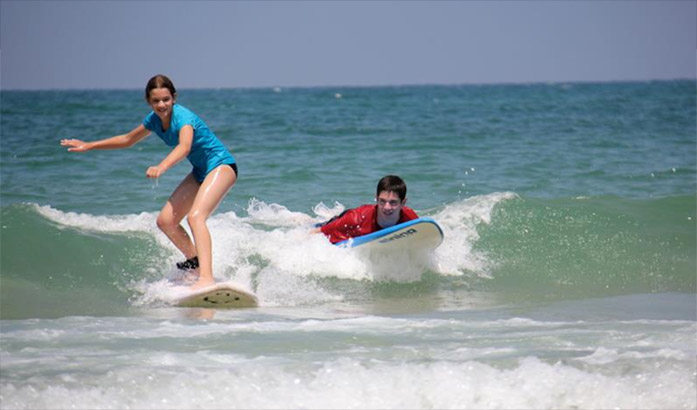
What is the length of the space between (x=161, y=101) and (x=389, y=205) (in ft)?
7.70

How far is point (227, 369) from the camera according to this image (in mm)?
5578

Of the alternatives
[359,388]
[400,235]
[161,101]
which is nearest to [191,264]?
[161,101]

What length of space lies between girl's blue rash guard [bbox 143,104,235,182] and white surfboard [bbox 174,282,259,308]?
0.94 meters

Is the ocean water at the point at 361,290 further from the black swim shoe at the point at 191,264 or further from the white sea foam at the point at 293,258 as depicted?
the black swim shoe at the point at 191,264

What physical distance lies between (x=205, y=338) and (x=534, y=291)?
12.1 ft

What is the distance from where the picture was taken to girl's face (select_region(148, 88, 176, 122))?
7523 millimetres

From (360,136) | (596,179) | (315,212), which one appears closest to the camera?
(315,212)

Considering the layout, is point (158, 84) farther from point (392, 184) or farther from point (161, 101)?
point (392, 184)

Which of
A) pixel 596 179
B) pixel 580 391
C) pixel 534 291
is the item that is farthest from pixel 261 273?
pixel 596 179

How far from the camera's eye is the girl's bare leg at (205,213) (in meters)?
7.72

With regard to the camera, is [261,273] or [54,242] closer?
[261,273]

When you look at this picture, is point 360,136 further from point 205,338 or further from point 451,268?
point 205,338

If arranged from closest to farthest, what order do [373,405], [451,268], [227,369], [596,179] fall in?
[373,405] < [227,369] < [451,268] < [596,179]

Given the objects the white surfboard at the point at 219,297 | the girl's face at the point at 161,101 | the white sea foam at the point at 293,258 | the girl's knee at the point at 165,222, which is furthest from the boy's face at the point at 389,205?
the girl's face at the point at 161,101
